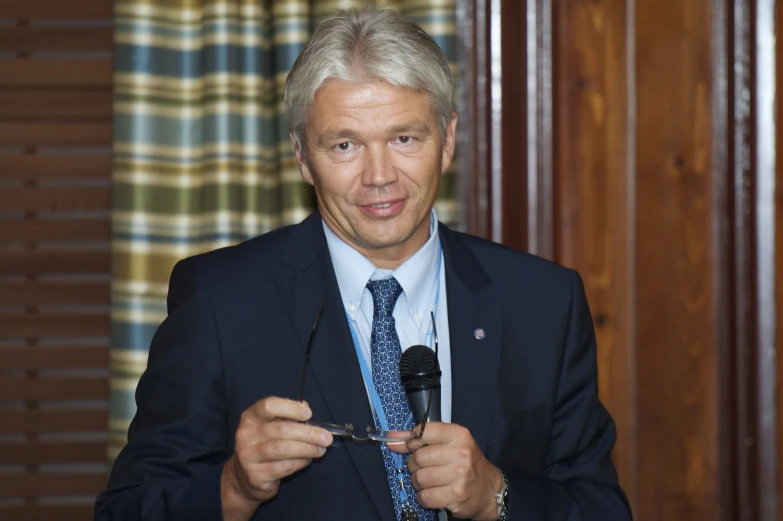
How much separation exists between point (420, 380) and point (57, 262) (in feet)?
5.80

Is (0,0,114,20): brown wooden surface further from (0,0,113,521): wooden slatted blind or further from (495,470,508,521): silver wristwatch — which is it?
(495,470,508,521): silver wristwatch

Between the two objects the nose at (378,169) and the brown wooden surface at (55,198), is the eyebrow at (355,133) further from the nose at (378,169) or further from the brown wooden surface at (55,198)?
the brown wooden surface at (55,198)

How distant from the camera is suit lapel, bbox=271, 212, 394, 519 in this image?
1562 millimetres

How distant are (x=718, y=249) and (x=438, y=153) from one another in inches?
47.3

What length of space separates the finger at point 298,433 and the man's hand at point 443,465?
0.43ft

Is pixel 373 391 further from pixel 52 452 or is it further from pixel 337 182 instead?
pixel 52 452

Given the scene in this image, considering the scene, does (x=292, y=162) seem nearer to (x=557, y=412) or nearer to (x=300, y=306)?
(x=300, y=306)

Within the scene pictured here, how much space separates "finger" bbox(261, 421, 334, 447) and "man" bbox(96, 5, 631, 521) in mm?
156

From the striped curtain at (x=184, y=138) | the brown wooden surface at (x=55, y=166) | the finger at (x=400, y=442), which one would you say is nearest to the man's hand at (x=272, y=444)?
the finger at (x=400, y=442)

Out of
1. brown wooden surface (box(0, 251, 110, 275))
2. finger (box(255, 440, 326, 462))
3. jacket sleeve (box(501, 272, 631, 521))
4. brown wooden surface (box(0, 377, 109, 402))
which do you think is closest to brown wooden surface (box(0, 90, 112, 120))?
brown wooden surface (box(0, 251, 110, 275))

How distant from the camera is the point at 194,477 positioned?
5.04ft

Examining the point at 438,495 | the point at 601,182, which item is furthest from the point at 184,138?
the point at 438,495

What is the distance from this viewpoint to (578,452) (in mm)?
1759

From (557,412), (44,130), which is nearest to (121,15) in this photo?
(44,130)
